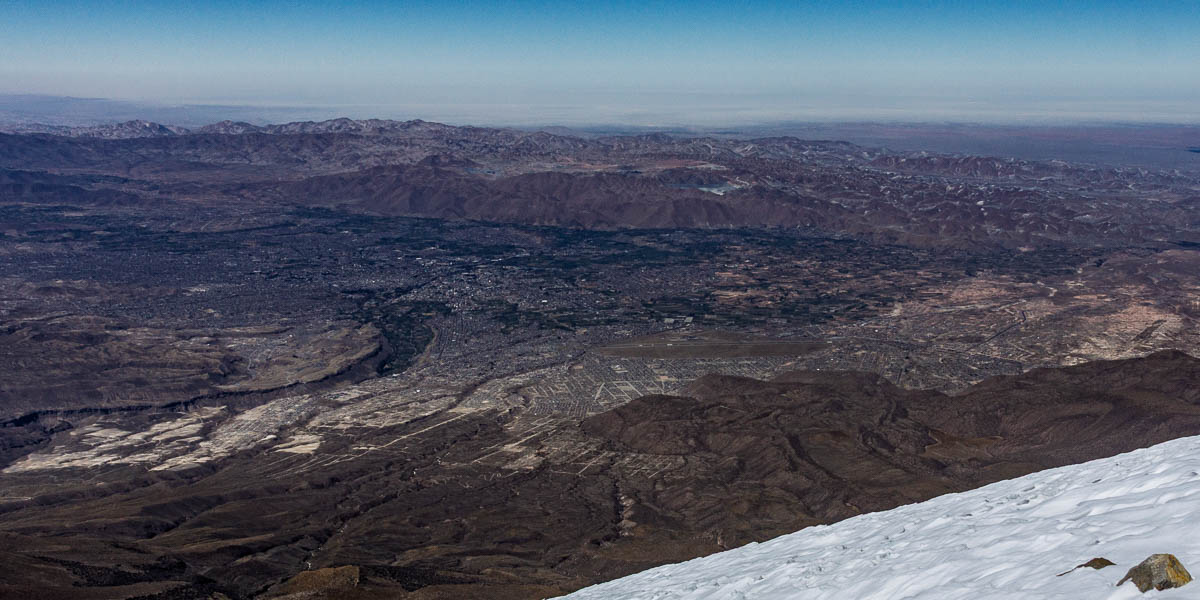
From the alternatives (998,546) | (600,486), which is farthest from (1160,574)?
(600,486)

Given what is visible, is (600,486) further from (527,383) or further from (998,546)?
(998,546)

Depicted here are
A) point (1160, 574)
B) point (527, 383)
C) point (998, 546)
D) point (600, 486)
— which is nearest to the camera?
point (1160, 574)

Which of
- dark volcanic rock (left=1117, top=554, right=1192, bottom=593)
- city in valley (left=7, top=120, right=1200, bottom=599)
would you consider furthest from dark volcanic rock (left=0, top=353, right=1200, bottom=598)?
dark volcanic rock (left=1117, top=554, right=1192, bottom=593)

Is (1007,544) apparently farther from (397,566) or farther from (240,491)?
(240,491)

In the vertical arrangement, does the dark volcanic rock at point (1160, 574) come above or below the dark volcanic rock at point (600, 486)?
above

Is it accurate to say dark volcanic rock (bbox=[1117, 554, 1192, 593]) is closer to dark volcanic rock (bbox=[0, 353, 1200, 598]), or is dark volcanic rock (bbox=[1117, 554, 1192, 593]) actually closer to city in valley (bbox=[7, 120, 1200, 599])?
dark volcanic rock (bbox=[0, 353, 1200, 598])

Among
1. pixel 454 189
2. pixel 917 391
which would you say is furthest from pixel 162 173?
pixel 917 391

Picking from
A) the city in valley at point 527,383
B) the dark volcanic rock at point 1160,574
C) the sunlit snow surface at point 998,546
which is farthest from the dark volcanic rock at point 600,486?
the dark volcanic rock at point 1160,574

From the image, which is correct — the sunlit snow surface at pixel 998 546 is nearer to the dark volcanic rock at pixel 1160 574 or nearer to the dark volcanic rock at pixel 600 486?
the dark volcanic rock at pixel 1160 574
